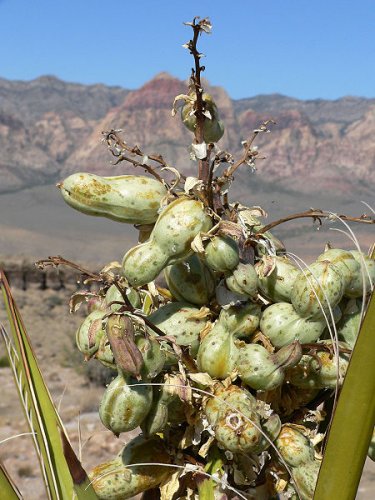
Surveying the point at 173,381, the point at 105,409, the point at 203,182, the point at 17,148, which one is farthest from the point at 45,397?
the point at 17,148

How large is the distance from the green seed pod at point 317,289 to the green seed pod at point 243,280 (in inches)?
3.2

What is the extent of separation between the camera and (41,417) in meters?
1.27

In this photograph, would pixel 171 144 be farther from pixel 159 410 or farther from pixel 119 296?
pixel 159 410

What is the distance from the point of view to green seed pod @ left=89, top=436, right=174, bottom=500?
1384mm

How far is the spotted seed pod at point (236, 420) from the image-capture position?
1226 millimetres

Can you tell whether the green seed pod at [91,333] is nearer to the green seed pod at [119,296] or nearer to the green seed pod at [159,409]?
the green seed pod at [119,296]

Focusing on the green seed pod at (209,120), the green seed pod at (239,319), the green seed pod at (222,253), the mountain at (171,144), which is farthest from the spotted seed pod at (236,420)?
the mountain at (171,144)

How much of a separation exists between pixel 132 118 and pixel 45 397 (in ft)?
274

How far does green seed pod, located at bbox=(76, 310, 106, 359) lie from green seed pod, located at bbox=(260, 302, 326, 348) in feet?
0.98

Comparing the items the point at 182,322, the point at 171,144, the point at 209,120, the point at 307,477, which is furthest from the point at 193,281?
the point at 171,144

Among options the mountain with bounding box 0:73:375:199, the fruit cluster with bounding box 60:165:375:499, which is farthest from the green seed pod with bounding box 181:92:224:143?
the mountain with bounding box 0:73:375:199

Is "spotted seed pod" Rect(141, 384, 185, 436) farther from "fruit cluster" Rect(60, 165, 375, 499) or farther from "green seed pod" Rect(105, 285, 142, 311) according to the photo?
"green seed pod" Rect(105, 285, 142, 311)

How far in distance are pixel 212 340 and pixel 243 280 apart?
0.42 ft

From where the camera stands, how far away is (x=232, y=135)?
3263 inches
